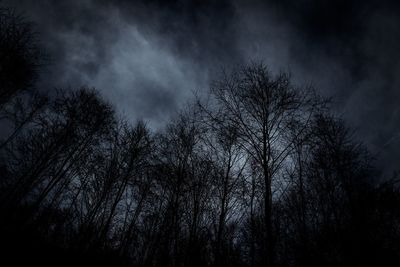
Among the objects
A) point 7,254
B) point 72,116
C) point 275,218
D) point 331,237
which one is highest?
point 72,116

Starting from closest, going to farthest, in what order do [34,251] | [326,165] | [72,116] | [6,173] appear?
[34,251] < [326,165] < [72,116] < [6,173]

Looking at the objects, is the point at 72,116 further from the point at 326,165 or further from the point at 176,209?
the point at 326,165

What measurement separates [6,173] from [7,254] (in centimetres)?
1806

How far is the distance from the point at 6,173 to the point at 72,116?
27.1 ft

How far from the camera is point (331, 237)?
8844 millimetres

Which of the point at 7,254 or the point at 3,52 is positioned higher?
the point at 3,52

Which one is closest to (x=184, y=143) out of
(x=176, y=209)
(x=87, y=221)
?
(x=176, y=209)

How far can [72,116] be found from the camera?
51.6ft

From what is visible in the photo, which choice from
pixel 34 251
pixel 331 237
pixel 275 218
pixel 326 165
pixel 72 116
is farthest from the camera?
pixel 275 218

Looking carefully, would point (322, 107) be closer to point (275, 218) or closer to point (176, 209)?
point (176, 209)

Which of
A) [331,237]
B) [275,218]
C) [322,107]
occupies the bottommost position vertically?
[331,237]

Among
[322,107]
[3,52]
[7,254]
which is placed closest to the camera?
[7,254]

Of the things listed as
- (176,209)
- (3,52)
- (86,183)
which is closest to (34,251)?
(176,209)

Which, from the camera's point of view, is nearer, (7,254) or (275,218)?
(7,254)
